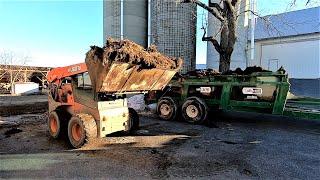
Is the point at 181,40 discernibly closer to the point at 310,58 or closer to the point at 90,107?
the point at 310,58

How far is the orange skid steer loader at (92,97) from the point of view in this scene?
6508 mm

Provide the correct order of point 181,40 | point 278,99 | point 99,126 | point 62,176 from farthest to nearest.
A: point 181,40
point 278,99
point 99,126
point 62,176

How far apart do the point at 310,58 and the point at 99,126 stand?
43.4ft

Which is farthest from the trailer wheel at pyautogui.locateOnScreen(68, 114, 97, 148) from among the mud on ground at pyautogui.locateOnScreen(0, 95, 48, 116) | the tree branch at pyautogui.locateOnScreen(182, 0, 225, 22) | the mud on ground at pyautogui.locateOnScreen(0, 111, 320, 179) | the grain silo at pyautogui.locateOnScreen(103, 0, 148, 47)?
the grain silo at pyautogui.locateOnScreen(103, 0, 148, 47)

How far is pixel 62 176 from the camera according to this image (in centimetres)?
491

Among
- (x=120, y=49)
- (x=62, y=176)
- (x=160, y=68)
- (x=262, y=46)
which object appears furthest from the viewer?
(x=262, y=46)

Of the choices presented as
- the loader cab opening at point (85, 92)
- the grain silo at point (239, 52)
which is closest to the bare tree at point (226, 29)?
the grain silo at point (239, 52)

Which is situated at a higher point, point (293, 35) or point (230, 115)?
point (293, 35)

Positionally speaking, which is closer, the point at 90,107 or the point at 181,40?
the point at 90,107

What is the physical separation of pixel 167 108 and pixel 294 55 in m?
9.84

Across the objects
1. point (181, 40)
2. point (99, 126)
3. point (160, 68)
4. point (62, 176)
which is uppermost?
point (181, 40)

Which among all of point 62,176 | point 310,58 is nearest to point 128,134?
point 62,176

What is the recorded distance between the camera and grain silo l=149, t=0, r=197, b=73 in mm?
16062

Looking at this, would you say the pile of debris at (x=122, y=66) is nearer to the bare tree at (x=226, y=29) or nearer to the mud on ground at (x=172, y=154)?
the mud on ground at (x=172, y=154)
